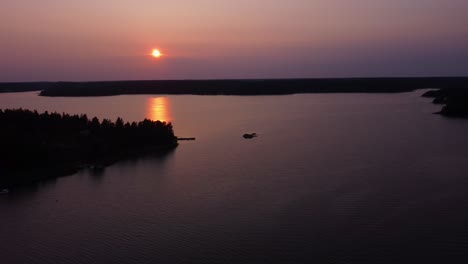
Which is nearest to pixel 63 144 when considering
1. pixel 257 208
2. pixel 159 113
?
pixel 257 208

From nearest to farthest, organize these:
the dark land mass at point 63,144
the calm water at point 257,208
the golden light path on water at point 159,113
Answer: the calm water at point 257,208, the dark land mass at point 63,144, the golden light path on water at point 159,113

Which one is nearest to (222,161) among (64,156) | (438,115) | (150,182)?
(150,182)

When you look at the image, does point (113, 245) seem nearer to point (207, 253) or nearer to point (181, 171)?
point (207, 253)

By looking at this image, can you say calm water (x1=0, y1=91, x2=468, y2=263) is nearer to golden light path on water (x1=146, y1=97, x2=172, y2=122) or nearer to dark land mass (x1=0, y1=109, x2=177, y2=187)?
dark land mass (x1=0, y1=109, x2=177, y2=187)

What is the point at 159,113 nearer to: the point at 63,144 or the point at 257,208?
the point at 63,144

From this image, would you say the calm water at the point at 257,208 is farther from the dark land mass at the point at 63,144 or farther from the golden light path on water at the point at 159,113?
the golden light path on water at the point at 159,113

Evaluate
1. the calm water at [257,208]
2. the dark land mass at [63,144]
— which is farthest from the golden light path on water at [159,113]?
the calm water at [257,208]
